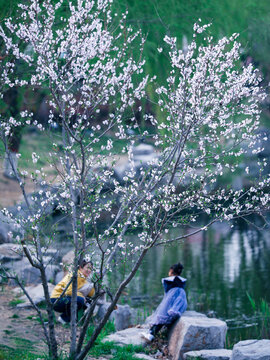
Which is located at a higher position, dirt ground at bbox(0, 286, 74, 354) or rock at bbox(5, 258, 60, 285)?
rock at bbox(5, 258, 60, 285)

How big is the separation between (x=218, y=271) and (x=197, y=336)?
5.17 metres

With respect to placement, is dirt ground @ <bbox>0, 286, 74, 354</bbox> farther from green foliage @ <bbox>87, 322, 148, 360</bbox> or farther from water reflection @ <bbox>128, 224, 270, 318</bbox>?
water reflection @ <bbox>128, 224, 270, 318</bbox>

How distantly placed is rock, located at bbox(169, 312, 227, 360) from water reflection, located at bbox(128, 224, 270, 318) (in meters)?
1.30

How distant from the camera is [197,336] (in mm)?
5957

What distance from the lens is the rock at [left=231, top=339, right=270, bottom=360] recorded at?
4860mm

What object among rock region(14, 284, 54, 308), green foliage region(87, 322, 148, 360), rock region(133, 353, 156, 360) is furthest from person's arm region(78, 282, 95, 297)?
rock region(133, 353, 156, 360)

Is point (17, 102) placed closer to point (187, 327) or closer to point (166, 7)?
point (166, 7)

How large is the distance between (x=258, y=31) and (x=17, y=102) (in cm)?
639

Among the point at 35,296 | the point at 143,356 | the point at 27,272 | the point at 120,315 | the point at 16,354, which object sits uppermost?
the point at 27,272

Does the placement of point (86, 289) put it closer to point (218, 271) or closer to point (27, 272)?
point (27, 272)

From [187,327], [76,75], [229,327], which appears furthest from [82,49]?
[229,327]

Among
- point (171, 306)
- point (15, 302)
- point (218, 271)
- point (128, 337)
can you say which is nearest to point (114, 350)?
point (128, 337)

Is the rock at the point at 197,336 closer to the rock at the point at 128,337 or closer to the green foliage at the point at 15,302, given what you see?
the rock at the point at 128,337

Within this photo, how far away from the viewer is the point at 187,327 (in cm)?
595
